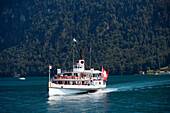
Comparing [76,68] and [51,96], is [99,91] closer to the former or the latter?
[76,68]

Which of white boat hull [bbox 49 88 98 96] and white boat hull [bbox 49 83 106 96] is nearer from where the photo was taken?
white boat hull [bbox 49 83 106 96]

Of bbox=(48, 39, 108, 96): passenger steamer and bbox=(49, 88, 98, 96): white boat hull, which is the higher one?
bbox=(48, 39, 108, 96): passenger steamer

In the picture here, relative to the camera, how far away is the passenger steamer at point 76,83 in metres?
79.9

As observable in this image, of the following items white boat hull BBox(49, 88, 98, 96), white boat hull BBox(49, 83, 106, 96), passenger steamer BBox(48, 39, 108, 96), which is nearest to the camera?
white boat hull BBox(49, 83, 106, 96)

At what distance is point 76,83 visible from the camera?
83.6 m

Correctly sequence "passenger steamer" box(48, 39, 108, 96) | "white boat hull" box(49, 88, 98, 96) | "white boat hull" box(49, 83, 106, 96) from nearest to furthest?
"white boat hull" box(49, 83, 106, 96), "white boat hull" box(49, 88, 98, 96), "passenger steamer" box(48, 39, 108, 96)

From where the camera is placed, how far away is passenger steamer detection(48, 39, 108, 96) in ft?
262

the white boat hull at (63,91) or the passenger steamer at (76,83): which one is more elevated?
the passenger steamer at (76,83)

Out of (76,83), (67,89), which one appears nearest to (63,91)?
(67,89)

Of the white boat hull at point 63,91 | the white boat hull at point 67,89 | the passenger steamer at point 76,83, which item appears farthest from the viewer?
the passenger steamer at point 76,83

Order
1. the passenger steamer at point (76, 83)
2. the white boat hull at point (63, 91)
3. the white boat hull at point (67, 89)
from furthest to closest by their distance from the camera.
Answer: the passenger steamer at point (76, 83)
the white boat hull at point (63, 91)
the white boat hull at point (67, 89)

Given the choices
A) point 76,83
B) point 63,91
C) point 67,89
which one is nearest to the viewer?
point 63,91

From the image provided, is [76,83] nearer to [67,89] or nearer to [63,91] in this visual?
[67,89]

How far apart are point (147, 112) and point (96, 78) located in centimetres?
3398
